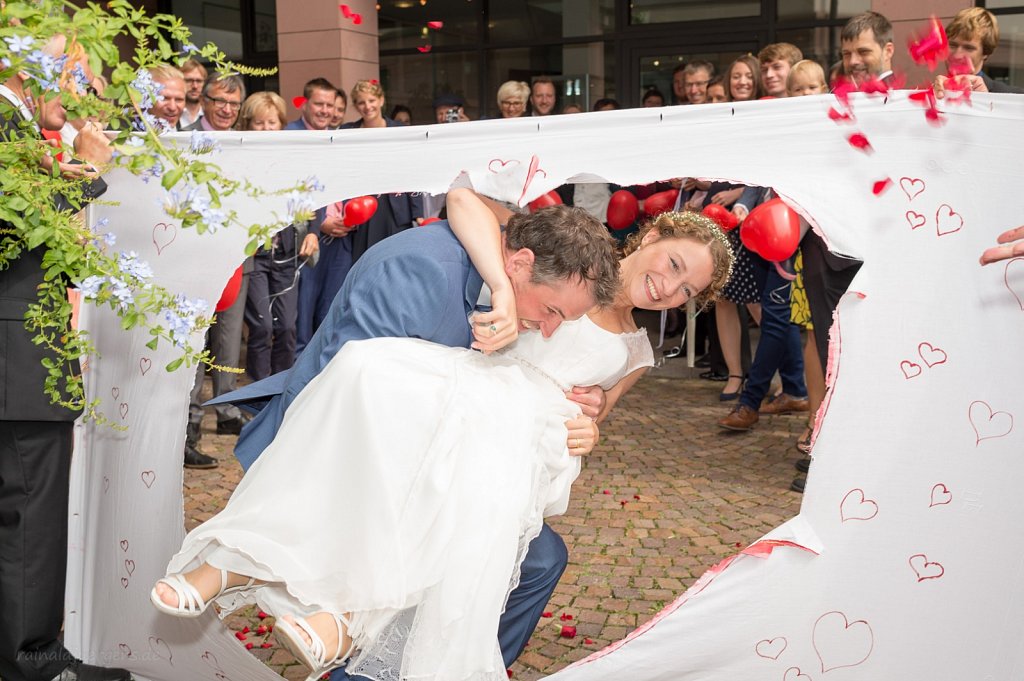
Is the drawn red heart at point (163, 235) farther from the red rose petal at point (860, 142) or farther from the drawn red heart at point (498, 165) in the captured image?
the red rose petal at point (860, 142)

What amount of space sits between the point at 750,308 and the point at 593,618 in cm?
437

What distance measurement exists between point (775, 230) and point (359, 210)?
282cm

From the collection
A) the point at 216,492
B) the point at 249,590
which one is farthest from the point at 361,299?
the point at 216,492

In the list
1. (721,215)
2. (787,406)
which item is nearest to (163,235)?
(721,215)

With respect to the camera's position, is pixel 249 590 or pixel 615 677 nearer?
pixel 249 590

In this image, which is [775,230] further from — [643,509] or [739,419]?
[739,419]

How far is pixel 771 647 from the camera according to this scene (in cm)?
265

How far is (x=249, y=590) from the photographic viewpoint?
2.53 meters

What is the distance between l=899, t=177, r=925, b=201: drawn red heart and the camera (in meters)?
2.52

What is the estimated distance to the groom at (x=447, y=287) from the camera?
2705 mm

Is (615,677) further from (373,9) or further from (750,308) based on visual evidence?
(373,9)

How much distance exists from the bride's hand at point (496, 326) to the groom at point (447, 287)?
0.37 ft

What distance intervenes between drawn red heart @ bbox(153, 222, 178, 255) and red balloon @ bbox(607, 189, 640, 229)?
170 inches

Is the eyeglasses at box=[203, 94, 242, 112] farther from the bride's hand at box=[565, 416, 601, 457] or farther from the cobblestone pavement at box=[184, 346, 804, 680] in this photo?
the bride's hand at box=[565, 416, 601, 457]
